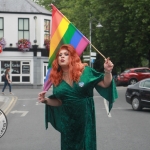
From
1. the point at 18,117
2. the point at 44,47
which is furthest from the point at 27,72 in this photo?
the point at 18,117

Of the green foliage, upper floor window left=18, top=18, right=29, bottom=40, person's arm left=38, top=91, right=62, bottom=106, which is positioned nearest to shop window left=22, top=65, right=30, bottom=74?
upper floor window left=18, top=18, right=29, bottom=40

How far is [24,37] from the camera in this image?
1978 inches

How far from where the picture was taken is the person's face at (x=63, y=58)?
645 cm

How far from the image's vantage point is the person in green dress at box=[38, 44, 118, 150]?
632 centimetres

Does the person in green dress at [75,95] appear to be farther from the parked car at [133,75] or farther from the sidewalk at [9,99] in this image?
the parked car at [133,75]

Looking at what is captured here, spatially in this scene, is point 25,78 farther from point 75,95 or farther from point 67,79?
point 75,95

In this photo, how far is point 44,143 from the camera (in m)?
12.2

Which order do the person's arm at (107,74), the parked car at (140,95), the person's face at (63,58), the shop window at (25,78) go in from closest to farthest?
the person's arm at (107,74) < the person's face at (63,58) < the parked car at (140,95) < the shop window at (25,78)

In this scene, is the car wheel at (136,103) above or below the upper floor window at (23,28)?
below

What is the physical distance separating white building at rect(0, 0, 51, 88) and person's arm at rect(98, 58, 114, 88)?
43638 mm

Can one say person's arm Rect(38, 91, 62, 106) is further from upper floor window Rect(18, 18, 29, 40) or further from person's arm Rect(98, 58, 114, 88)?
upper floor window Rect(18, 18, 29, 40)

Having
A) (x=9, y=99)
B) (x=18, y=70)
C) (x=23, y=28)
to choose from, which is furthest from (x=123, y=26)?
(x=9, y=99)

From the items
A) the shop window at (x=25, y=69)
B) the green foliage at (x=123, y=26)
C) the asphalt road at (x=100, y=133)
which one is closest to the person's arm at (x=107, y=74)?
the asphalt road at (x=100, y=133)

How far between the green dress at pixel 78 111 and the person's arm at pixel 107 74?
63 mm
